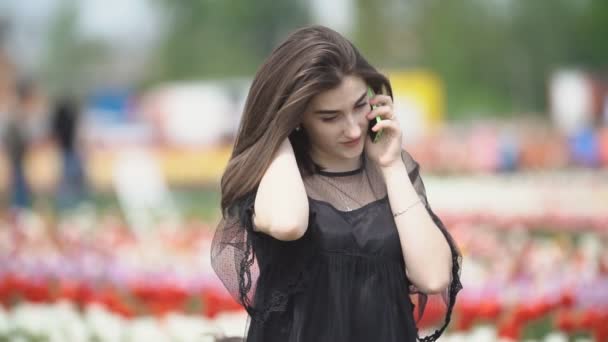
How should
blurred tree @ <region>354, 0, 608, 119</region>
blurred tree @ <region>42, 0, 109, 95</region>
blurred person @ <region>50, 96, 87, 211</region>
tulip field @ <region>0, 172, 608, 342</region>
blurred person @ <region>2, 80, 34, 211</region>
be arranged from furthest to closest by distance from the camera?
blurred tree @ <region>42, 0, 109, 95</region> < blurred tree @ <region>354, 0, 608, 119</region> < blurred person @ <region>50, 96, 87, 211</region> < blurred person @ <region>2, 80, 34, 211</region> < tulip field @ <region>0, 172, 608, 342</region>

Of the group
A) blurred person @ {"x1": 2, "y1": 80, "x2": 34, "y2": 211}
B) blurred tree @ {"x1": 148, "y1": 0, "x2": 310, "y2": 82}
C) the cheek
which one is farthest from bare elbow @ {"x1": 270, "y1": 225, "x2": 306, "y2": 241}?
blurred tree @ {"x1": 148, "y1": 0, "x2": 310, "y2": 82}

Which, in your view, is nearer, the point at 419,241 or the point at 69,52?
the point at 419,241

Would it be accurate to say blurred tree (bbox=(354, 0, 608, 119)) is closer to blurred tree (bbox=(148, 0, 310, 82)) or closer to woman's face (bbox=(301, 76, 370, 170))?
blurred tree (bbox=(148, 0, 310, 82))

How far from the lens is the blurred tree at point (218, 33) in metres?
44.8

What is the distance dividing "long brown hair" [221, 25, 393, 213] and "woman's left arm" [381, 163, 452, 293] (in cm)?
26

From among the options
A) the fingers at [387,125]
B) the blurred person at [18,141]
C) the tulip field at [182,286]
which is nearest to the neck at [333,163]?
the fingers at [387,125]

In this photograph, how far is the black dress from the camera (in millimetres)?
2676

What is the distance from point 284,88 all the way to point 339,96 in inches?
5.4

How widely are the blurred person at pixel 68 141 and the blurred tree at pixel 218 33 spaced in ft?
109

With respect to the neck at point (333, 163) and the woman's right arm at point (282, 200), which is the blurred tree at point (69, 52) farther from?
the woman's right arm at point (282, 200)

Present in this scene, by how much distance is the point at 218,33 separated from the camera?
4709cm

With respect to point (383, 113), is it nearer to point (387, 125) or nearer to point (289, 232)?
point (387, 125)

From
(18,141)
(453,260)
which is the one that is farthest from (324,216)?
(18,141)

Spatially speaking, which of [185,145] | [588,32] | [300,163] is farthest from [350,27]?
[300,163]
